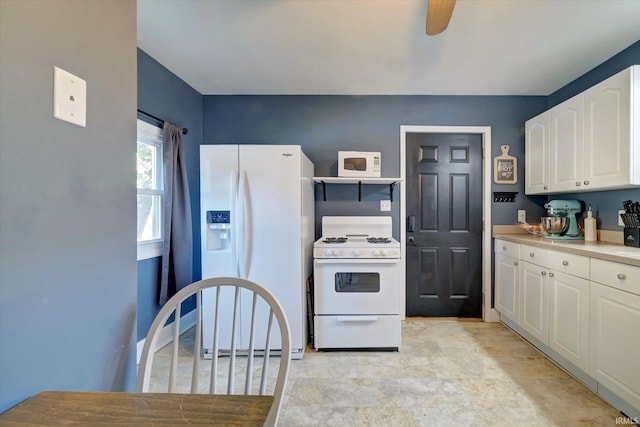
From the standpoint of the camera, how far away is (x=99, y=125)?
78cm

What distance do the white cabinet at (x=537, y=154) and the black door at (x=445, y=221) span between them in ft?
1.43

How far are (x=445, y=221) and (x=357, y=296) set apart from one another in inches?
55.3

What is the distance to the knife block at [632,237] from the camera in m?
1.94

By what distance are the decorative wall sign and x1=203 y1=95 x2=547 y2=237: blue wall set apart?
0.17 feet

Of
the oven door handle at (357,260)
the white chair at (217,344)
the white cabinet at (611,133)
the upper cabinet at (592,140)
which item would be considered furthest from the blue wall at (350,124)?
the white chair at (217,344)

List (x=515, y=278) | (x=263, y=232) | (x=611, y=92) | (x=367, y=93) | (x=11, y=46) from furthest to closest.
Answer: (x=367, y=93) → (x=515, y=278) → (x=263, y=232) → (x=611, y=92) → (x=11, y=46)

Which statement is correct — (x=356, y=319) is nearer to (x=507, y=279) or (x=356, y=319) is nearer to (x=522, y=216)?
(x=507, y=279)

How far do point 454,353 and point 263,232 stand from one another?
186 cm

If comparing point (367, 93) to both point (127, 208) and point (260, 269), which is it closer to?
point (260, 269)

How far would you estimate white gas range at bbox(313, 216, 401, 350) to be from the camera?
2396mm

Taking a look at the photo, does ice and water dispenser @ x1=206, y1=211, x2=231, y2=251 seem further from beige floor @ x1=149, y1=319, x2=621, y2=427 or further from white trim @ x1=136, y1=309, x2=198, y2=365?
beige floor @ x1=149, y1=319, x2=621, y2=427

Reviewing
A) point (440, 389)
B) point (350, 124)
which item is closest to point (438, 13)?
point (350, 124)

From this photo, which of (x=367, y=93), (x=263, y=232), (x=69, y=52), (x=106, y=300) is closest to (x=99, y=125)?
(x=69, y=52)

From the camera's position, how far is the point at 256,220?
2.28m
